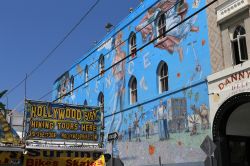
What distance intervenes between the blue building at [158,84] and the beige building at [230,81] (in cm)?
56

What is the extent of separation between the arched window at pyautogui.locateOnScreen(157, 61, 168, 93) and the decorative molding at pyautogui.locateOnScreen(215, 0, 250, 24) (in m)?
4.60

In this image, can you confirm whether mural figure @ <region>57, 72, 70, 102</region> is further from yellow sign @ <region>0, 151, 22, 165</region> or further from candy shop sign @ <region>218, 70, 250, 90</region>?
yellow sign @ <region>0, 151, 22, 165</region>

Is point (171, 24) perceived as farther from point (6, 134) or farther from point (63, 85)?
point (63, 85)

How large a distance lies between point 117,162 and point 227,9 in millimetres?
7485

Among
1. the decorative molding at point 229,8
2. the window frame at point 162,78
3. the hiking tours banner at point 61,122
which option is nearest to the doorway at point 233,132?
the decorative molding at point 229,8

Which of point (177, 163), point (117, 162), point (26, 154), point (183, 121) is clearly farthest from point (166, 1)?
point (26, 154)

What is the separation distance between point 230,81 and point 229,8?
296cm

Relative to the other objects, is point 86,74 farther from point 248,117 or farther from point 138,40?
point 248,117

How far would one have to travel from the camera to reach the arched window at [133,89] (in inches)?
935

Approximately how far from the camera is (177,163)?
1873 cm

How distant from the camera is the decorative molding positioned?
16078mm

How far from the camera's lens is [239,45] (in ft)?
54.0

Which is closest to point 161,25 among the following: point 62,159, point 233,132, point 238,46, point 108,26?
point 238,46

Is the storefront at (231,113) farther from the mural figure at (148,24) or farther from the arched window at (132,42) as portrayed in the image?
the arched window at (132,42)
